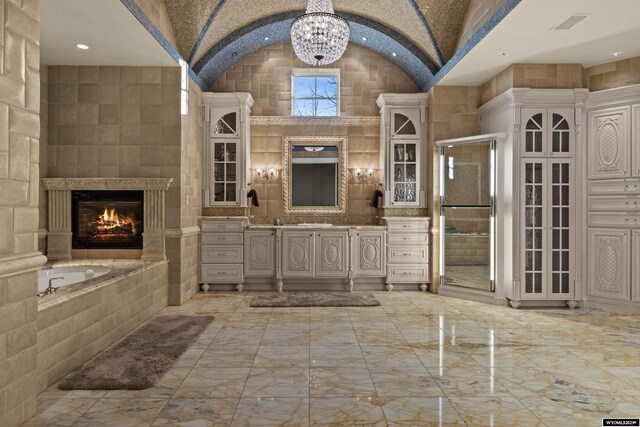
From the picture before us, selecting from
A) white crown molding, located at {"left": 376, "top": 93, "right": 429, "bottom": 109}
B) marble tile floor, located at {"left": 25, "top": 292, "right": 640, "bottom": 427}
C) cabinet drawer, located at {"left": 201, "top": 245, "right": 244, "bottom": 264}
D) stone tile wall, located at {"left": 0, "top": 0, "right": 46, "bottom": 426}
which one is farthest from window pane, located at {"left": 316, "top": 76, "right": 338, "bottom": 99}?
stone tile wall, located at {"left": 0, "top": 0, "right": 46, "bottom": 426}

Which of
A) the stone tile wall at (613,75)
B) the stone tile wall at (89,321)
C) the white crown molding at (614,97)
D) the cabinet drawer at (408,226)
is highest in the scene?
the stone tile wall at (613,75)

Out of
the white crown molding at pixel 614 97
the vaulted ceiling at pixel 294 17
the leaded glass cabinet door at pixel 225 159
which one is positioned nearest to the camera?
the white crown molding at pixel 614 97

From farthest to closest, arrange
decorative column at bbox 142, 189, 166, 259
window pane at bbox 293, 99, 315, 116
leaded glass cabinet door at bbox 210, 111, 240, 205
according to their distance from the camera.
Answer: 1. window pane at bbox 293, 99, 315, 116
2. leaded glass cabinet door at bbox 210, 111, 240, 205
3. decorative column at bbox 142, 189, 166, 259

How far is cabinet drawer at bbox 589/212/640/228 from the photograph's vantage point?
5193 millimetres

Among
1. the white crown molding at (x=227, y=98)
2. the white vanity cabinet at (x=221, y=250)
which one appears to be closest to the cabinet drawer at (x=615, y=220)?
the white vanity cabinet at (x=221, y=250)

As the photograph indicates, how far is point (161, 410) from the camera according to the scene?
8.74 feet

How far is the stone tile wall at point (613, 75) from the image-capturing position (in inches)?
205

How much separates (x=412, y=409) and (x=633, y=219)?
4.18m

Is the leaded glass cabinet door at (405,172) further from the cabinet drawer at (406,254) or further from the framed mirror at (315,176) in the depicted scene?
the framed mirror at (315,176)

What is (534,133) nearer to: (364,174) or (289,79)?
(364,174)

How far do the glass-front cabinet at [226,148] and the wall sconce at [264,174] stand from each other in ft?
1.38

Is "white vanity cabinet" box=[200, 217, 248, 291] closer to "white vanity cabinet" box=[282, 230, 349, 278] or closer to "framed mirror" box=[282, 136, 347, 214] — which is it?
"white vanity cabinet" box=[282, 230, 349, 278]

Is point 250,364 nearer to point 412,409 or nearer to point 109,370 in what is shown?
point 109,370

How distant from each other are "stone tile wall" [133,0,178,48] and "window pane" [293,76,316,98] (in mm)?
2160
